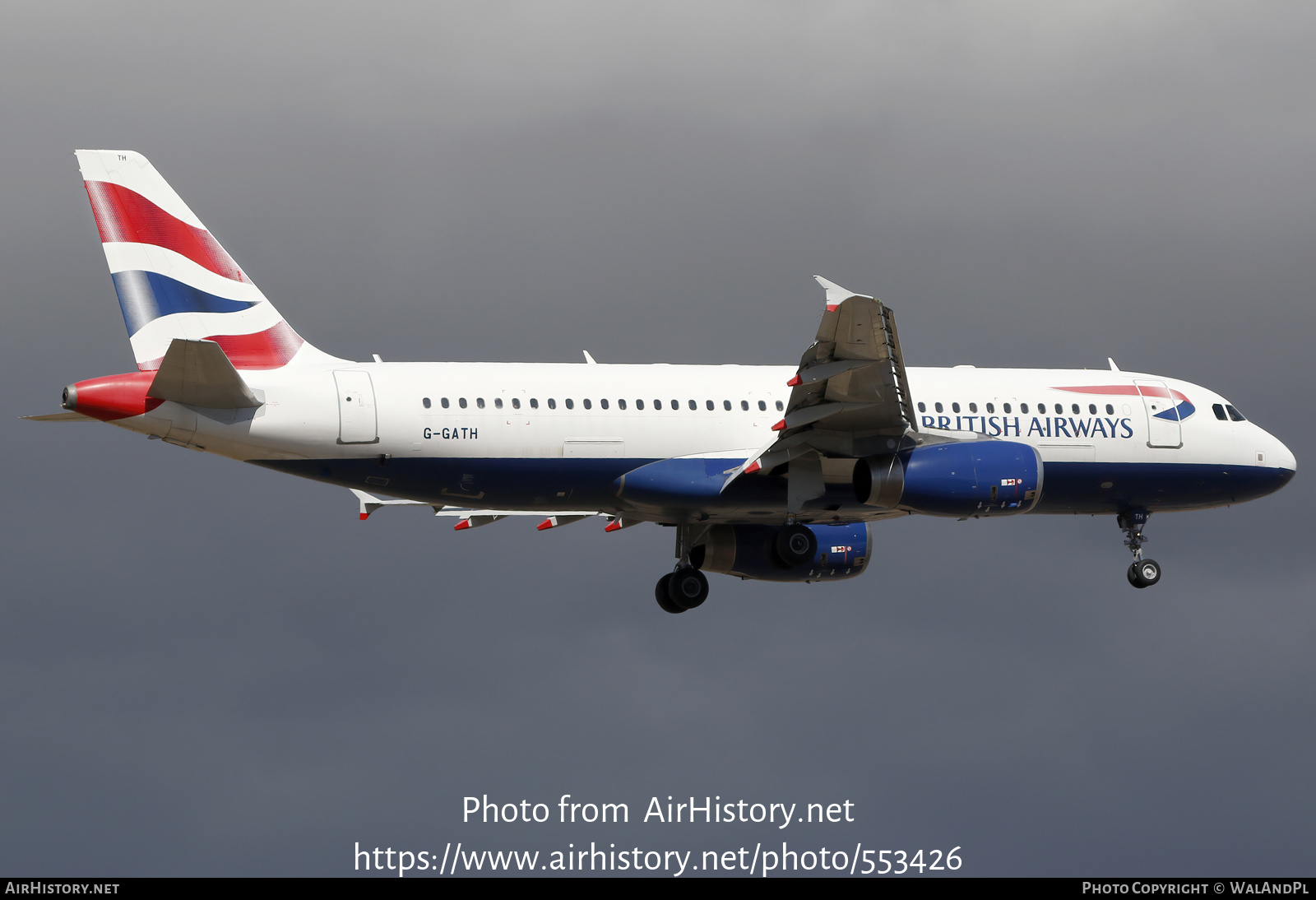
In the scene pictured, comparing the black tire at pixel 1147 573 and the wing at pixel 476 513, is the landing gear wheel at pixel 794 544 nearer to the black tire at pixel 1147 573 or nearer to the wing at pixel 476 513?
the wing at pixel 476 513

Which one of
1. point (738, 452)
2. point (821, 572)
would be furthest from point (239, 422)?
point (821, 572)

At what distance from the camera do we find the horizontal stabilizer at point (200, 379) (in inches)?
1080

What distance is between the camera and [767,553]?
121 feet

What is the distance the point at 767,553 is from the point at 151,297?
1454 cm

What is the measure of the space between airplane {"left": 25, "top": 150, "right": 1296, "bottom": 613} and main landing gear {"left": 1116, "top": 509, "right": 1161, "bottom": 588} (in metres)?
1.36

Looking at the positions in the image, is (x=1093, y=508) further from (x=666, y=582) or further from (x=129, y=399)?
(x=129, y=399)

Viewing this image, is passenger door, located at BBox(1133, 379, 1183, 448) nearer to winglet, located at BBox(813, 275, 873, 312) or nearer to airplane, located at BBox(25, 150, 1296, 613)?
airplane, located at BBox(25, 150, 1296, 613)

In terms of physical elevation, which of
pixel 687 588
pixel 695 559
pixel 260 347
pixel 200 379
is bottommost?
pixel 200 379

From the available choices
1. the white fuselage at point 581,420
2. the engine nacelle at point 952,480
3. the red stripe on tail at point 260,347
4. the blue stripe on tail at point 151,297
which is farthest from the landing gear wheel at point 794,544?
the blue stripe on tail at point 151,297

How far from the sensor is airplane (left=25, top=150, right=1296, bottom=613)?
95.0ft

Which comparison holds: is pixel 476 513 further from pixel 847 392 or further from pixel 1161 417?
pixel 1161 417

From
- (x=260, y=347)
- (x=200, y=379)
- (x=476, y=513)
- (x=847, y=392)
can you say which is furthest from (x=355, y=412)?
(x=847, y=392)

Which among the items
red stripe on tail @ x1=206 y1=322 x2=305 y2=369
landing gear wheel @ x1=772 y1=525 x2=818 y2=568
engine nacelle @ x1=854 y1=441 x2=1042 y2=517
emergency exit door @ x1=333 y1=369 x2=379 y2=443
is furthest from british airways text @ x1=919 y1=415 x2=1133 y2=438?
red stripe on tail @ x1=206 y1=322 x2=305 y2=369

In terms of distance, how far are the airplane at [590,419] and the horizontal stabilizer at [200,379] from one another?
32 mm
